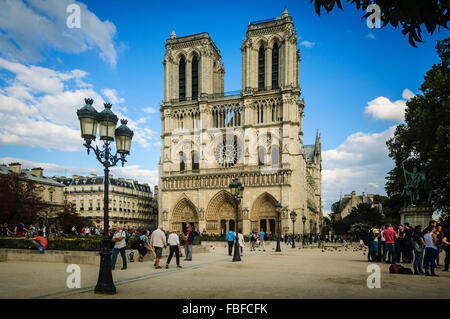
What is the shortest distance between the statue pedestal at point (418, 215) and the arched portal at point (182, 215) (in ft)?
105

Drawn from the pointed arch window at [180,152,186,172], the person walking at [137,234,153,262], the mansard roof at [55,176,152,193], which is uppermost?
the pointed arch window at [180,152,186,172]

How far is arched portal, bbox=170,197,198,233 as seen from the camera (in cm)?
5066

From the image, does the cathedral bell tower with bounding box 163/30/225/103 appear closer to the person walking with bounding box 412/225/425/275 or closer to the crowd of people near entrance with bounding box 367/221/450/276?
the crowd of people near entrance with bounding box 367/221/450/276

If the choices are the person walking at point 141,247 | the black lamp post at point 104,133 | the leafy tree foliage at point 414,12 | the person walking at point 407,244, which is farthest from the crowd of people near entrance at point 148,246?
the leafy tree foliage at point 414,12

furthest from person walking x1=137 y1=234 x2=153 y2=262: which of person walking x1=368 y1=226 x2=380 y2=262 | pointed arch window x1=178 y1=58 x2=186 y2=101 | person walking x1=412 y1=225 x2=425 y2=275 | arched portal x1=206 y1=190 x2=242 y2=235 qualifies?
pointed arch window x1=178 y1=58 x2=186 y2=101

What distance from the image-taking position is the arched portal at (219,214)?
4878 centimetres

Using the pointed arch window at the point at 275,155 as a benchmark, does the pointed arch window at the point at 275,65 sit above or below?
above

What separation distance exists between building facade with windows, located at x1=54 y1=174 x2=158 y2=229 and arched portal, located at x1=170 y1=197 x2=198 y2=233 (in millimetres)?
13416

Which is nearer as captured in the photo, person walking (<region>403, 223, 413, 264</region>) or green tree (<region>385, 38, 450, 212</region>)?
person walking (<region>403, 223, 413, 264</region>)

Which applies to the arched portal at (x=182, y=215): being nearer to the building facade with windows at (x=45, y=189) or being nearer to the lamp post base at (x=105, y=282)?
the building facade with windows at (x=45, y=189)

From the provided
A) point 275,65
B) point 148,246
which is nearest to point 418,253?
point 148,246
